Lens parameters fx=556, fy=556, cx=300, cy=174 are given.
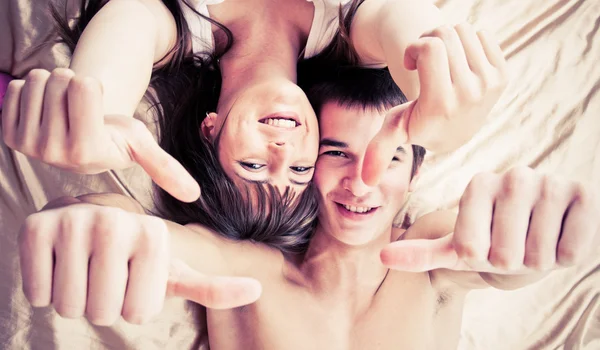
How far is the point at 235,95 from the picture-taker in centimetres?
61

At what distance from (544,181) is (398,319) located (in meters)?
Answer: 0.27

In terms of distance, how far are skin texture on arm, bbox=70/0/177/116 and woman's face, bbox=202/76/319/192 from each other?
10cm

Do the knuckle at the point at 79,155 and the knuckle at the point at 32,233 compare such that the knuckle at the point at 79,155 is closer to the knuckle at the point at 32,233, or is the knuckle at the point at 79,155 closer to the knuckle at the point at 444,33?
the knuckle at the point at 32,233

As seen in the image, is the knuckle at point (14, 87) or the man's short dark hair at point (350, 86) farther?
the man's short dark hair at point (350, 86)

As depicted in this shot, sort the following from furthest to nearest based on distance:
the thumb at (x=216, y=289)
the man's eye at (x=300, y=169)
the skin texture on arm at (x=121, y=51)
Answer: the man's eye at (x=300, y=169) < the skin texture on arm at (x=121, y=51) < the thumb at (x=216, y=289)

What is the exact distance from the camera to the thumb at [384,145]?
17.4 inches

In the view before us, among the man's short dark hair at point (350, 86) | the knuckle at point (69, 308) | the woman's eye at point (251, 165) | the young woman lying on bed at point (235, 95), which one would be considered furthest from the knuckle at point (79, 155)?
the man's short dark hair at point (350, 86)

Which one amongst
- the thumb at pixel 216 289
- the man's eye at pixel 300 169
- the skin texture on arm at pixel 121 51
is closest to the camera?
the thumb at pixel 216 289

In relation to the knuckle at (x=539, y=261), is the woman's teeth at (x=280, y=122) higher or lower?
lower

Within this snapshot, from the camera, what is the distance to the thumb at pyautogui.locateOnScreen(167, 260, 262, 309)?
38 cm

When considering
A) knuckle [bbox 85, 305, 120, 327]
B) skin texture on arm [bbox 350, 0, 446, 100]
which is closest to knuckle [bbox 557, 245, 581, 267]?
skin texture on arm [bbox 350, 0, 446, 100]

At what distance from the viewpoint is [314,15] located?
26.2 inches

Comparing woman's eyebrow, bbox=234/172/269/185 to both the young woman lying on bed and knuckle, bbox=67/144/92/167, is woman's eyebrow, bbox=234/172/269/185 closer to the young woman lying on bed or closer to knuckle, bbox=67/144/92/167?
the young woman lying on bed

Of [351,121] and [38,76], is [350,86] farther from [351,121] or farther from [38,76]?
[38,76]
